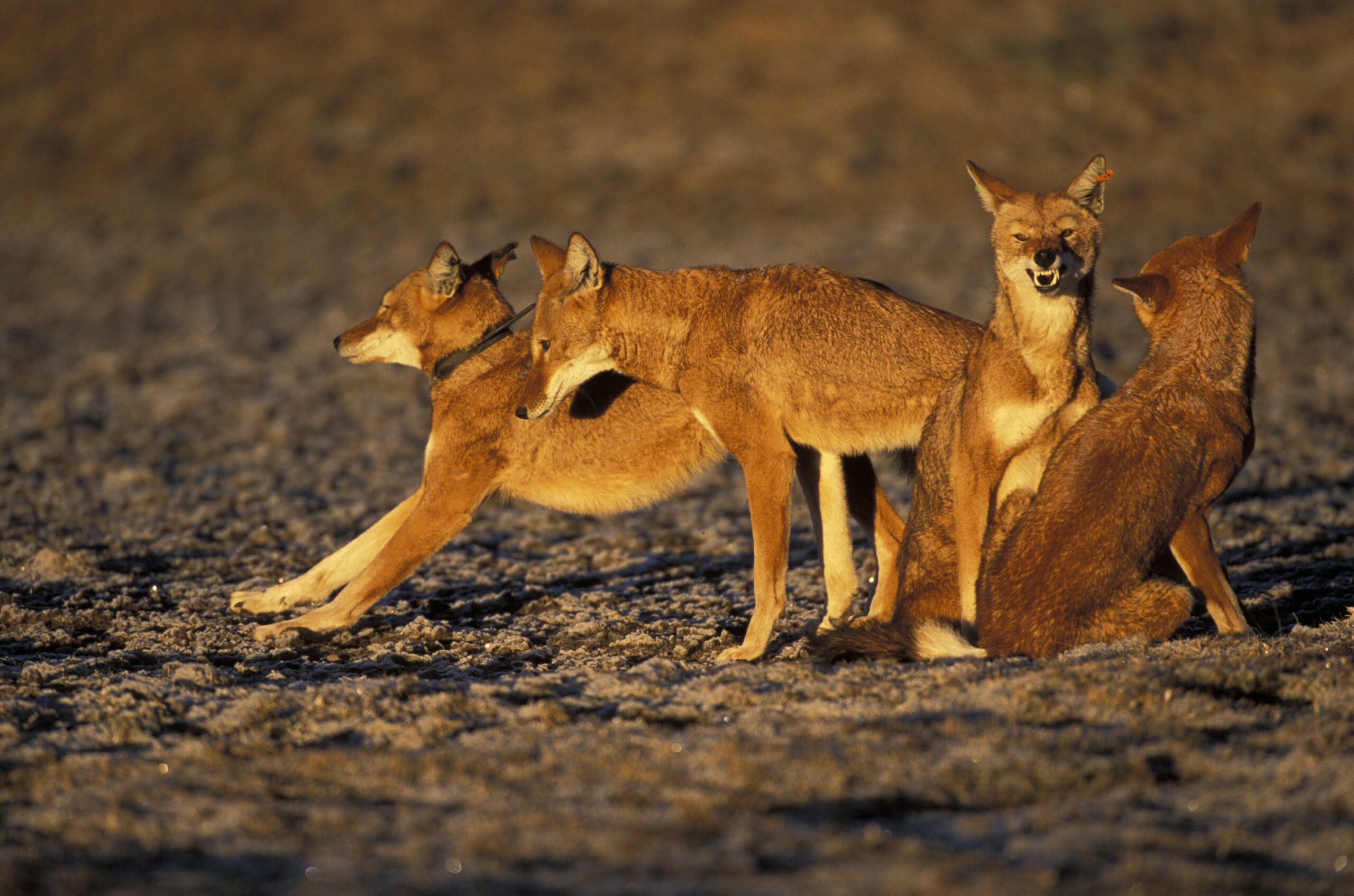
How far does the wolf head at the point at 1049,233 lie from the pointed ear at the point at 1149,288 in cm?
23

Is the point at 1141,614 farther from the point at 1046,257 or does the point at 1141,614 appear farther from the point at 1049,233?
the point at 1049,233

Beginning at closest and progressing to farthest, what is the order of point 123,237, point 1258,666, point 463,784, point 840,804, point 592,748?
point 840,804
point 463,784
point 592,748
point 1258,666
point 123,237

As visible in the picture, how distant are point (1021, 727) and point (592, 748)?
5.44ft

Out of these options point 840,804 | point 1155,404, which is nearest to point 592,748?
point 840,804

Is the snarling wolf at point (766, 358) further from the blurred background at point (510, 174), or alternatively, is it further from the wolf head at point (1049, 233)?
the blurred background at point (510, 174)

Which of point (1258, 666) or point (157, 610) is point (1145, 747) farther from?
point (157, 610)

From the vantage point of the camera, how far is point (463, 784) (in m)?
4.32

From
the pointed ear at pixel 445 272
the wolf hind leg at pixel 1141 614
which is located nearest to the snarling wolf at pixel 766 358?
the pointed ear at pixel 445 272

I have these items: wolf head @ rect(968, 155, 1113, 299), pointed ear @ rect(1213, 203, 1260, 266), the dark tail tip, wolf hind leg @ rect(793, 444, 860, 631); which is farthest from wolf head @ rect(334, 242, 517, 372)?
pointed ear @ rect(1213, 203, 1260, 266)

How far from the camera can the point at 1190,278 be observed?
6.69 m

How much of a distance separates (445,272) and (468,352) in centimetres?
55

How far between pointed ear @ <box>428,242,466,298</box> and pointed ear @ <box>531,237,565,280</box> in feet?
2.13

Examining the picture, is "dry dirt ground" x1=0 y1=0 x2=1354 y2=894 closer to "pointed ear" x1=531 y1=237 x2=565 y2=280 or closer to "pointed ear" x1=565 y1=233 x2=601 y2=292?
"pointed ear" x1=565 y1=233 x2=601 y2=292

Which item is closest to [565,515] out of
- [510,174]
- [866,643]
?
[866,643]
